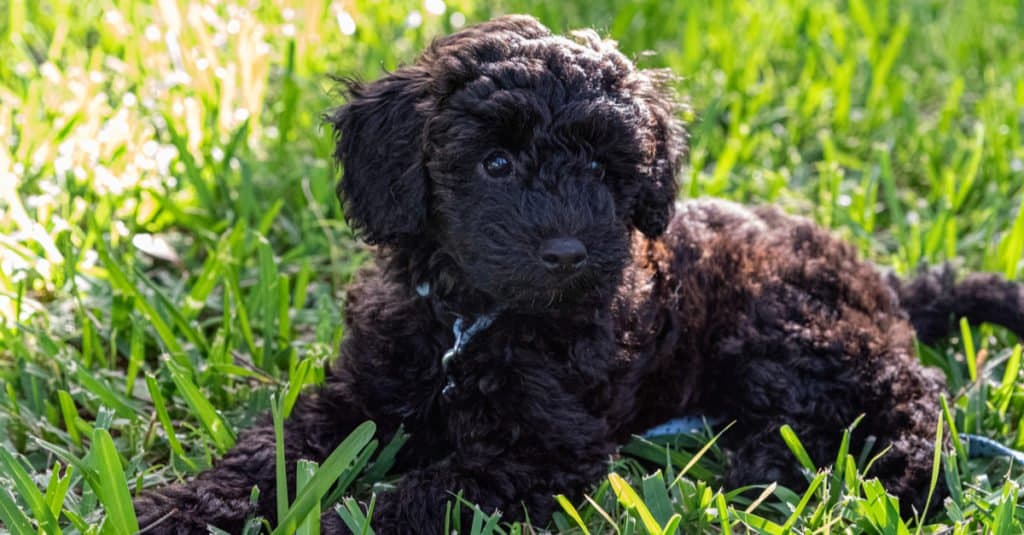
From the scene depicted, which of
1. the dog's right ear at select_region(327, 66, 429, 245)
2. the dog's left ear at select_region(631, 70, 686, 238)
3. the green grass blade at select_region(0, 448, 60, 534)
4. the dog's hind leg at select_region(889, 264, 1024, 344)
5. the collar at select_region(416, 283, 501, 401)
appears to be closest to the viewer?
the green grass blade at select_region(0, 448, 60, 534)

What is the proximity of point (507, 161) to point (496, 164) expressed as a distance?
3cm

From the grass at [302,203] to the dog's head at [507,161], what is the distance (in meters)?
0.57

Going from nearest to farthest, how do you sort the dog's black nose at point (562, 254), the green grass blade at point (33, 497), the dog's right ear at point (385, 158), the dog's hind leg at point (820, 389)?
1. the green grass blade at point (33, 497)
2. the dog's black nose at point (562, 254)
3. the dog's right ear at point (385, 158)
4. the dog's hind leg at point (820, 389)

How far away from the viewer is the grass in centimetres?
331

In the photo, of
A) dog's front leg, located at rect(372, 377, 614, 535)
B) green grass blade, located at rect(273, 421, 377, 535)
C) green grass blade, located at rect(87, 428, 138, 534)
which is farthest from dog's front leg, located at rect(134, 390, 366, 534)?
green grass blade, located at rect(273, 421, 377, 535)

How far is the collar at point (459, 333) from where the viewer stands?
10.9 feet

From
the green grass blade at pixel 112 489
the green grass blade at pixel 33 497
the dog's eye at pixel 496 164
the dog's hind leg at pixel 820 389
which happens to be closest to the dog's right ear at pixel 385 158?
the dog's eye at pixel 496 164

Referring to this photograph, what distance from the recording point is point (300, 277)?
14.5ft

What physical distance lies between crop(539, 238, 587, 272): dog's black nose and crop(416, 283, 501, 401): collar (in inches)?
15.3

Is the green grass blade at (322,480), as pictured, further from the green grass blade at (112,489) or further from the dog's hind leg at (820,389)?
the dog's hind leg at (820,389)

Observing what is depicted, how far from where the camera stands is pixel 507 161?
3143 millimetres

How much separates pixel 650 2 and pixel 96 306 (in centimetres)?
411

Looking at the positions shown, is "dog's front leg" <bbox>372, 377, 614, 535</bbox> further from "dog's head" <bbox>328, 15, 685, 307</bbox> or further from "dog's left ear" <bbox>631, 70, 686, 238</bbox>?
"dog's left ear" <bbox>631, 70, 686, 238</bbox>

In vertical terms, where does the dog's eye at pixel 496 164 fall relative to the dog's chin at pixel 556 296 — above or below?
above
